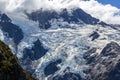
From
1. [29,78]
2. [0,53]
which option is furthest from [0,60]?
[29,78]

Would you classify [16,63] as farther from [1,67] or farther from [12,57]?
[1,67]

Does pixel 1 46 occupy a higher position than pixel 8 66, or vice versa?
pixel 1 46

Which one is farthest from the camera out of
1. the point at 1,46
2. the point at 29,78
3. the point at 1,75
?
the point at 29,78

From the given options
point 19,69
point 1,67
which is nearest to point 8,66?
point 1,67

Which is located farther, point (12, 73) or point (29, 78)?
point (29, 78)

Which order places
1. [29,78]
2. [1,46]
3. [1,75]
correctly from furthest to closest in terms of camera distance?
[29,78] → [1,46] → [1,75]

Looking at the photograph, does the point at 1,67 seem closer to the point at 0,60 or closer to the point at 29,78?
the point at 0,60
